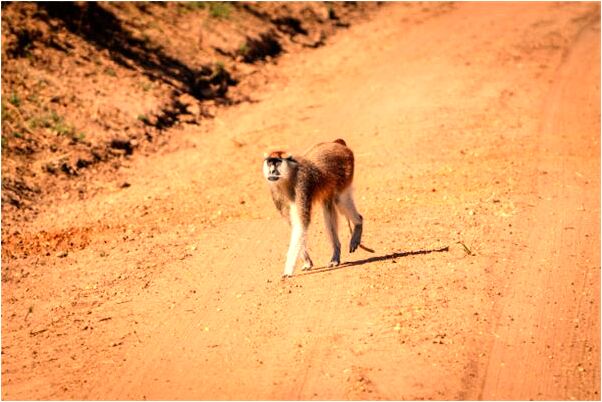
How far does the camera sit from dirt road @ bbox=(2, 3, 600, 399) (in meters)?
6.34

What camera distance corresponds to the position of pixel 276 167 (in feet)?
26.3

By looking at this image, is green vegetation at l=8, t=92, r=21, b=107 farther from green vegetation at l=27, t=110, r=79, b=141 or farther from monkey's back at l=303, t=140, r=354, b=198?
monkey's back at l=303, t=140, r=354, b=198

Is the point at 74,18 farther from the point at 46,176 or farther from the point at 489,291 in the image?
A: the point at 489,291

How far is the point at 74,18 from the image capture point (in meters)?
15.6

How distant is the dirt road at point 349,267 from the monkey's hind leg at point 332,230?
0.18 meters

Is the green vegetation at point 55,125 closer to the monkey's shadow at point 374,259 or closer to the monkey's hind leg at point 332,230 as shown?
the monkey's hind leg at point 332,230

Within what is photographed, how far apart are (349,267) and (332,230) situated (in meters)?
0.49

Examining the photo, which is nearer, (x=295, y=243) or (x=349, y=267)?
(x=295, y=243)

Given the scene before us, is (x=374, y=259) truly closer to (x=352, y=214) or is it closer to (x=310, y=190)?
(x=352, y=214)

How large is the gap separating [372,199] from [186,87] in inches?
238

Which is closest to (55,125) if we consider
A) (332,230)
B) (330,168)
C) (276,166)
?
(330,168)

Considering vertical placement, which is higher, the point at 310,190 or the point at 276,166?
the point at 276,166

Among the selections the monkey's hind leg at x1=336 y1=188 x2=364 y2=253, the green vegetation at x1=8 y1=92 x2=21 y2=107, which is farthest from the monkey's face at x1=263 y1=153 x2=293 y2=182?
the green vegetation at x1=8 y1=92 x2=21 y2=107

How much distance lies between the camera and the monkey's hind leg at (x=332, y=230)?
845cm
